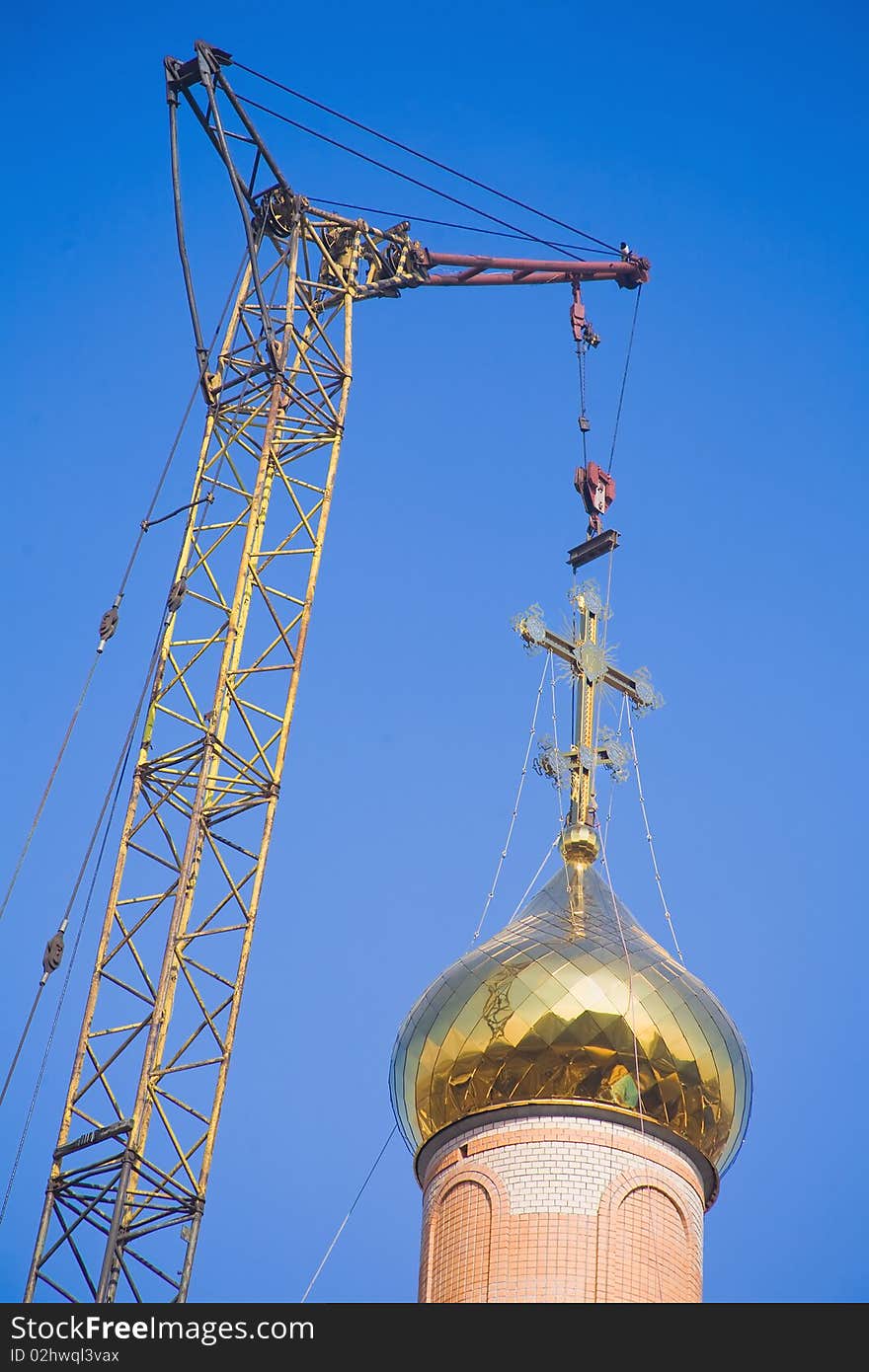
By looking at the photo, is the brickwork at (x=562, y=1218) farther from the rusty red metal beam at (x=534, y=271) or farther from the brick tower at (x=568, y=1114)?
the rusty red metal beam at (x=534, y=271)

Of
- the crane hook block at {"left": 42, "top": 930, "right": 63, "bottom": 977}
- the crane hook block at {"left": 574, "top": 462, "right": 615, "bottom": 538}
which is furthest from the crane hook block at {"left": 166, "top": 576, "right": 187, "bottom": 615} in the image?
the crane hook block at {"left": 574, "top": 462, "right": 615, "bottom": 538}

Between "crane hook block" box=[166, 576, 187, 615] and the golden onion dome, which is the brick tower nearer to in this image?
the golden onion dome

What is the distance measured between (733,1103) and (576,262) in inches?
506

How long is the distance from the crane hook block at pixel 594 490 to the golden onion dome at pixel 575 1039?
8.10 meters

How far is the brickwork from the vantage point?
21531mm

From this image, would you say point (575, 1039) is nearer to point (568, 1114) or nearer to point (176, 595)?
point (568, 1114)

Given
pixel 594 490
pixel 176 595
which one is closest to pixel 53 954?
pixel 176 595

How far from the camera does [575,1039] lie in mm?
22344

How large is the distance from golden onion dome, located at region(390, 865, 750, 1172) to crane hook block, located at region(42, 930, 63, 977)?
3.72 meters

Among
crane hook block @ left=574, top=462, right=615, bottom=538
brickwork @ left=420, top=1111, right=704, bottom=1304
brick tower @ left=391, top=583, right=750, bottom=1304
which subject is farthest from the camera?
crane hook block @ left=574, top=462, right=615, bottom=538

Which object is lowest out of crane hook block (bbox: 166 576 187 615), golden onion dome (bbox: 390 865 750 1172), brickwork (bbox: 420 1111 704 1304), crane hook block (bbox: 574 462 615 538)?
brickwork (bbox: 420 1111 704 1304)

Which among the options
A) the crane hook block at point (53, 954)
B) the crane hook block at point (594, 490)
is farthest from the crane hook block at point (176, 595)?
the crane hook block at point (594, 490)

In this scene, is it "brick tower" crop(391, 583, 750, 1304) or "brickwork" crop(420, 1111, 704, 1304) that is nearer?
"brickwork" crop(420, 1111, 704, 1304)
